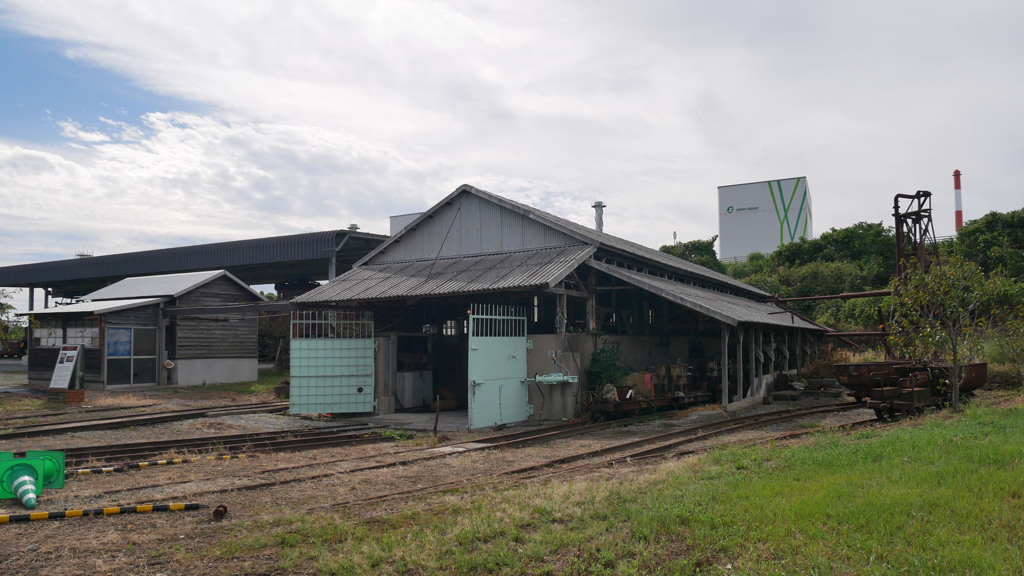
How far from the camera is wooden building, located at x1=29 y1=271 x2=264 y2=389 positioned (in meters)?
24.6

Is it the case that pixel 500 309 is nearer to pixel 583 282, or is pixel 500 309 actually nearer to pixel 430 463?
pixel 583 282

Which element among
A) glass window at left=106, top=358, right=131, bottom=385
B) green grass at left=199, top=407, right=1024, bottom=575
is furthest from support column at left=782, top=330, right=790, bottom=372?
glass window at left=106, top=358, right=131, bottom=385

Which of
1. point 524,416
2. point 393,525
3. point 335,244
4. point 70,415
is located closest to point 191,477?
point 393,525

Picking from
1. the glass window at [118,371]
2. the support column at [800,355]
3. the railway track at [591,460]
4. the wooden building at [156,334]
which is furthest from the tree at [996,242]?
the glass window at [118,371]

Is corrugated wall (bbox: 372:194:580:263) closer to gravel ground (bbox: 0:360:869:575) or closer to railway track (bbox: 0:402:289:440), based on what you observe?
railway track (bbox: 0:402:289:440)

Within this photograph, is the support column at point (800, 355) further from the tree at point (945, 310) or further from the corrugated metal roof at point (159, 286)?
the corrugated metal roof at point (159, 286)

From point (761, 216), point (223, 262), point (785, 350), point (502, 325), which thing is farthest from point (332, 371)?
point (761, 216)

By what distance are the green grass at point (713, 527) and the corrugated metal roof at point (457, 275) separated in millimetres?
8367

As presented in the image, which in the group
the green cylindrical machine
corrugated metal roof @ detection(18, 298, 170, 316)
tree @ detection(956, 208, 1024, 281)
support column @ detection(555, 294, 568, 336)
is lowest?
the green cylindrical machine

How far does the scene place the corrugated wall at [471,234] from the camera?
19.9 metres

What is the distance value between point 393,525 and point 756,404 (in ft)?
48.1

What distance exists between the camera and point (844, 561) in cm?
509

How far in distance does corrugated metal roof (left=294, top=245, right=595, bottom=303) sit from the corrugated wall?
32cm

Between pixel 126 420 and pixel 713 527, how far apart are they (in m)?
14.5
